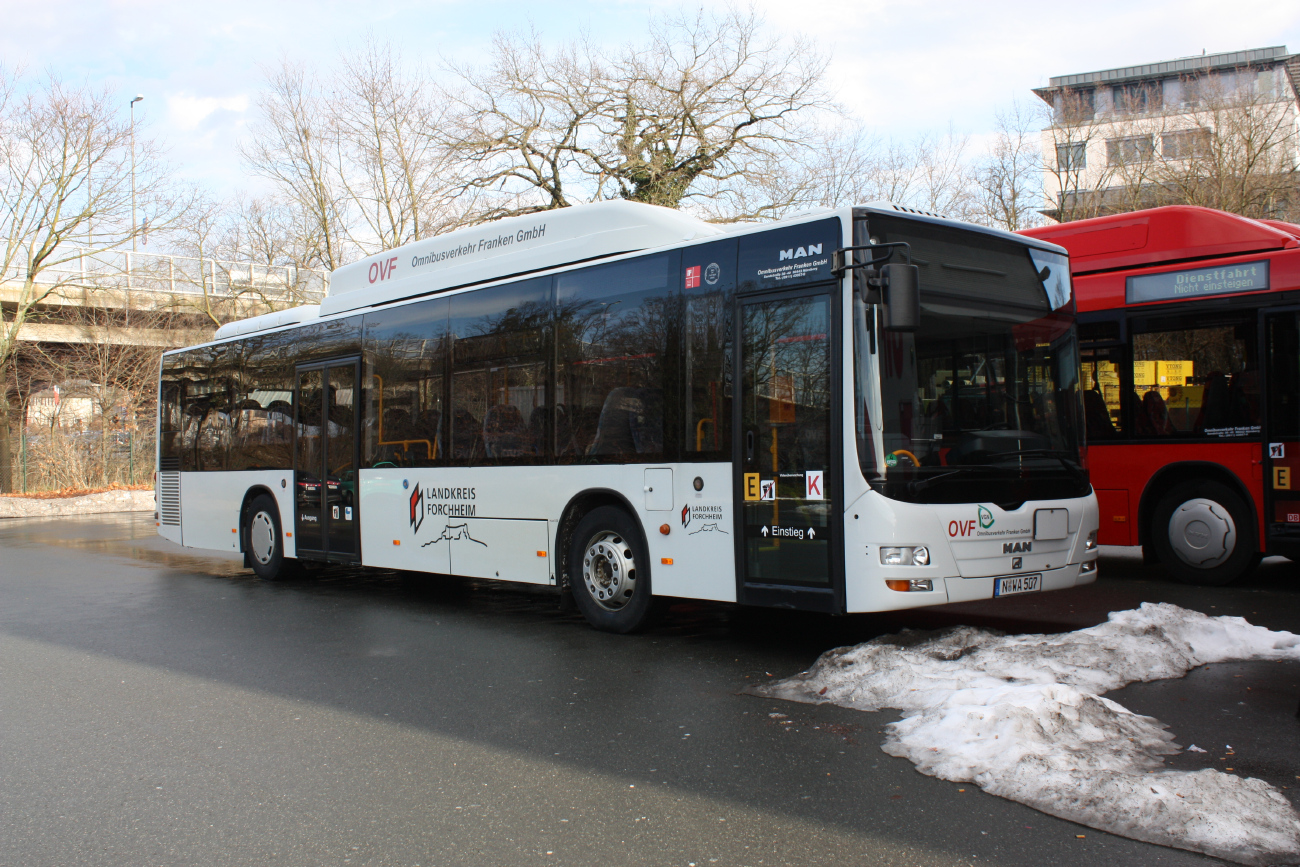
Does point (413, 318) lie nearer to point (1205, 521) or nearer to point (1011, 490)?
point (1011, 490)

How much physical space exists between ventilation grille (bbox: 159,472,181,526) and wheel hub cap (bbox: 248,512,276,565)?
2060mm

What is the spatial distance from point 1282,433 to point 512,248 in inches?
283

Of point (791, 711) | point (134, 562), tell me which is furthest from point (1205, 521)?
point (134, 562)

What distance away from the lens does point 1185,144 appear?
2842 cm

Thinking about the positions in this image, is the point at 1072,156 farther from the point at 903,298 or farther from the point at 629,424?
the point at 903,298

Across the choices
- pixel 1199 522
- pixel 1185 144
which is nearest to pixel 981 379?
pixel 1199 522

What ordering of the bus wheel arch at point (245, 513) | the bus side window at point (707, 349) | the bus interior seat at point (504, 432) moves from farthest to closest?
the bus wheel arch at point (245, 513)
the bus interior seat at point (504, 432)
the bus side window at point (707, 349)

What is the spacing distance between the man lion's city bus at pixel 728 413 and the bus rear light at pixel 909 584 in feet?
0.05

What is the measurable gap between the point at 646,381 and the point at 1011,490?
2.73 metres

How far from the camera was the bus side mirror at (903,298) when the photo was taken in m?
6.46

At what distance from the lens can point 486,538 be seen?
31.6ft

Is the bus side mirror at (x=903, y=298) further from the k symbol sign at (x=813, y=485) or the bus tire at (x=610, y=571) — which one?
the bus tire at (x=610, y=571)

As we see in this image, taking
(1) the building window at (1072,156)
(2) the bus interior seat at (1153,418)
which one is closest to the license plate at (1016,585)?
(2) the bus interior seat at (1153,418)

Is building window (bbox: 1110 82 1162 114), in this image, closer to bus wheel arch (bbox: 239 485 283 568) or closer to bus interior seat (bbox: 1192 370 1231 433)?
bus interior seat (bbox: 1192 370 1231 433)
